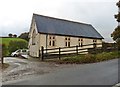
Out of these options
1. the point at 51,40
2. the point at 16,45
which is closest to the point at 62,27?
the point at 51,40

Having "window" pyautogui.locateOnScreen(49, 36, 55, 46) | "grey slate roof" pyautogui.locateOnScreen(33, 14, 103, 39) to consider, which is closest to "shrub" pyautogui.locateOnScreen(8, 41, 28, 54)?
"grey slate roof" pyautogui.locateOnScreen(33, 14, 103, 39)

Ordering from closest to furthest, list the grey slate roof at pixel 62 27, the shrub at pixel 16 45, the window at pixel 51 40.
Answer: the window at pixel 51 40, the grey slate roof at pixel 62 27, the shrub at pixel 16 45

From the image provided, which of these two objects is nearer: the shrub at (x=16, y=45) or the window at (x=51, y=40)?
the window at (x=51, y=40)

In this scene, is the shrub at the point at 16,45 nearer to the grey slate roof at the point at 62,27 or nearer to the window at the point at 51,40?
the grey slate roof at the point at 62,27

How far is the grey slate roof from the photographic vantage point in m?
37.4

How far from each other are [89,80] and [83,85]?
1264 mm

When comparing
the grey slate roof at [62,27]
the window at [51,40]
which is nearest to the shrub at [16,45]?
the grey slate roof at [62,27]

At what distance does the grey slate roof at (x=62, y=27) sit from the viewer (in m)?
37.4

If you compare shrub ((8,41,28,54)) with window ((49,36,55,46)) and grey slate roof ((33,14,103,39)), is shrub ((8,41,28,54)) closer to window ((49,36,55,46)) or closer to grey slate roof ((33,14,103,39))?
grey slate roof ((33,14,103,39))

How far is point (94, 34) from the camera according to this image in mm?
46281

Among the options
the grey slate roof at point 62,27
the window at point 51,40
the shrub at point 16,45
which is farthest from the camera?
the shrub at point 16,45

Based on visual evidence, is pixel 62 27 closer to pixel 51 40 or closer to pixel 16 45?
pixel 51 40

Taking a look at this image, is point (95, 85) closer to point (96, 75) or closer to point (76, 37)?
point (96, 75)

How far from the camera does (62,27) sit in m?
41.1
